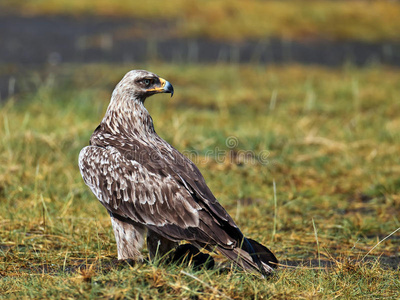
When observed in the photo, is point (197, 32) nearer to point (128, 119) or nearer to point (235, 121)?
point (235, 121)

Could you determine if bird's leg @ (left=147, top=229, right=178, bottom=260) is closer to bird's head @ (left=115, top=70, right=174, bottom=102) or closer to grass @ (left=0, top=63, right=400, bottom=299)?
grass @ (left=0, top=63, right=400, bottom=299)

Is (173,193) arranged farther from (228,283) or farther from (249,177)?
(249,177)

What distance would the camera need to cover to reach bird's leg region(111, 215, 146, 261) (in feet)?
14.0

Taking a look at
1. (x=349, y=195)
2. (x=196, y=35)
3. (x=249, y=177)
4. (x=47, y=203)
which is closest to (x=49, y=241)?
(x=47, y=203)

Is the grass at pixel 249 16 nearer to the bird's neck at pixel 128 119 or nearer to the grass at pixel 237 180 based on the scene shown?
the grass at pixel 237 180

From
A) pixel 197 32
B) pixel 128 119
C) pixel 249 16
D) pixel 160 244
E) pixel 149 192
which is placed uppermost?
pixel 249 16

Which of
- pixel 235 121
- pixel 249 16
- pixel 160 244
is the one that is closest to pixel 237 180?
pixel 235 121

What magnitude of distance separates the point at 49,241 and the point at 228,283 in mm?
1683

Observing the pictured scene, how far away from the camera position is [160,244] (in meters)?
4.34

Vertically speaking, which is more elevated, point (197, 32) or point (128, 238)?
point (197, 32)

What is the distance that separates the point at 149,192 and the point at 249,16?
12.7 meters

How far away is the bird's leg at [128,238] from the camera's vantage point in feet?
14.0

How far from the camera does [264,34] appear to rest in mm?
15281

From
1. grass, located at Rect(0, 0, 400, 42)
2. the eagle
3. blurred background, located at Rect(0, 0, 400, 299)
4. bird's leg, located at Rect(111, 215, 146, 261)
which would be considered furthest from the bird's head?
grass, located at Rect(0, 0, 400, 42)
